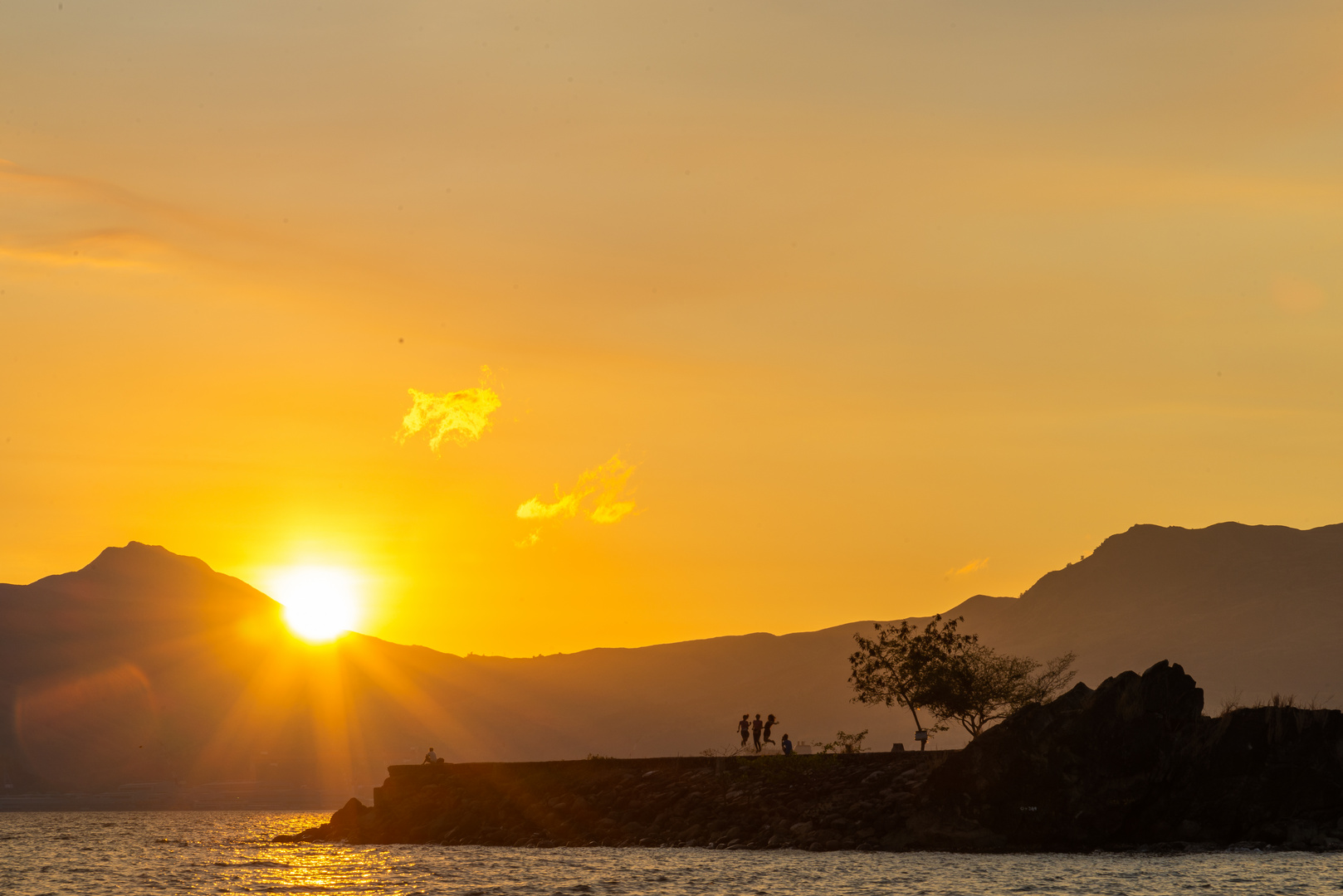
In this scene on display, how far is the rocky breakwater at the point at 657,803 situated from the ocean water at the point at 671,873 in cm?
313

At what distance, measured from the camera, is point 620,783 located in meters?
87.4

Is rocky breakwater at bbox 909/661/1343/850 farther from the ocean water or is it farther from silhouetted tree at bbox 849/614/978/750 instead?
silhouetted tree at bbox 849/614/978/750

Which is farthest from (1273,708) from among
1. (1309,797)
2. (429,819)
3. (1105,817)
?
(429,819)

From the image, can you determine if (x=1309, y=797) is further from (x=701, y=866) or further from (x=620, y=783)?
(x=620, y=783)

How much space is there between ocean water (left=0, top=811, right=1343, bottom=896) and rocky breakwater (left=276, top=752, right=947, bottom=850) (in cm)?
313

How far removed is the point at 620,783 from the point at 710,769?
20.0 feet

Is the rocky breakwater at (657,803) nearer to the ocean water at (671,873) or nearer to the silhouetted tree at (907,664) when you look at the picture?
the ocean water at (671,873)

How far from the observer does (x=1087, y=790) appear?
228ft

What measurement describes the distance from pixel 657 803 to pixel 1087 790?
86.6 ft

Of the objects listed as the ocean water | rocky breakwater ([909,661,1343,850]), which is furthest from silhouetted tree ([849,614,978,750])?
the ocean water

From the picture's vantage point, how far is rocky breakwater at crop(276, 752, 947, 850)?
7494cm

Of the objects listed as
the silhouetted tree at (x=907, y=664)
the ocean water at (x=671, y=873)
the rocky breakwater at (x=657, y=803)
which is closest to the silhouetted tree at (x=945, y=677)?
the silhouetted tree at (x=907, y=664)

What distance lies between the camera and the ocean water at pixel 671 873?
5453cm

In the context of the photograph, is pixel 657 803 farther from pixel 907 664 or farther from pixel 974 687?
pixel 974 687
